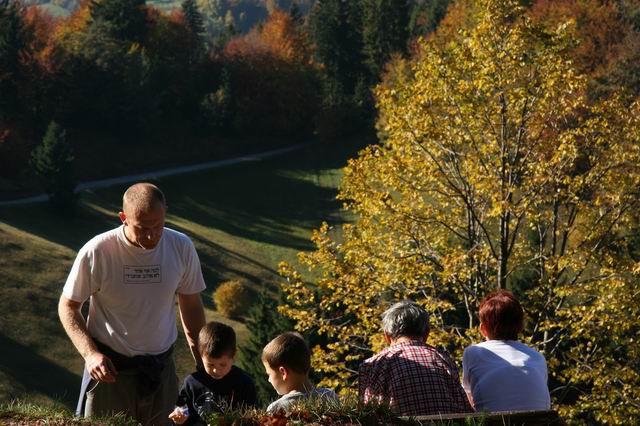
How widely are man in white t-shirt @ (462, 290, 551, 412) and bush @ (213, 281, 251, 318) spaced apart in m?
37.1

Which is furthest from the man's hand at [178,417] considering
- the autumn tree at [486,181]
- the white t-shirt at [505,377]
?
the autumn tree at [486,181]

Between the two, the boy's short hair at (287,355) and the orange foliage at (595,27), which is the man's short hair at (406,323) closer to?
the boy's short hair at (287,355)

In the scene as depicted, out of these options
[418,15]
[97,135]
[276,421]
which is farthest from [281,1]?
[276,421]

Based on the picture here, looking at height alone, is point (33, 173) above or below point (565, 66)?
below

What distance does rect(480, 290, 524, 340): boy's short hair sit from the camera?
540 centimetres

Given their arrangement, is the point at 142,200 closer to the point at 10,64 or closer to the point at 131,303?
the point at 131,303

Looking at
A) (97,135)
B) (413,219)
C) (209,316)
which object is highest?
(413,219)

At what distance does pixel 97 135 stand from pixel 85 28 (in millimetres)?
11106

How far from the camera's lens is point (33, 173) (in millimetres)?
56625

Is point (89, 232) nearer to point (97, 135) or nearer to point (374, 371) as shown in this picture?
point (97, 135)

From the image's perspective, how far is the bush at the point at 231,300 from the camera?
42.0 meters

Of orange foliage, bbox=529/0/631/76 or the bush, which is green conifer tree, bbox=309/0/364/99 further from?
the bush

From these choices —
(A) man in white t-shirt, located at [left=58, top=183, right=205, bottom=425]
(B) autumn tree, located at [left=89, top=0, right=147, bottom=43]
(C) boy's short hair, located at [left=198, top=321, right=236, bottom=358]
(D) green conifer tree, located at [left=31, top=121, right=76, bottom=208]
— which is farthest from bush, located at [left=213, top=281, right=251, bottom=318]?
(B) autumn tree, located at [left=89, top=0, right=147, bottom=43]

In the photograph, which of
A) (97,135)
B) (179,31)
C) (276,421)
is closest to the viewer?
(276,421)
